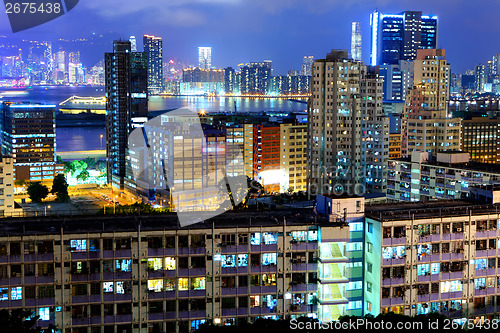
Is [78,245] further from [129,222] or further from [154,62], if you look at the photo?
[154,62]

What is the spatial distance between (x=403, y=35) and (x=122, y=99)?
36.3 m

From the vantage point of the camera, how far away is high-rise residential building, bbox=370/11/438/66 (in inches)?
2240

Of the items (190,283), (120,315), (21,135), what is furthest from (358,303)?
(21,135)

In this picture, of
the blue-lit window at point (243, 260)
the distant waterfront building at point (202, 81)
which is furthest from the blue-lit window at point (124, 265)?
the distant waterfront building at point (202, 81)

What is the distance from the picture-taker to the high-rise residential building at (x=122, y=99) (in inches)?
1037

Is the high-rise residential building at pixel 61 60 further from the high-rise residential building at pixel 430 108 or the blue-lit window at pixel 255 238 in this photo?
the blue-lit window at pixel 255 238

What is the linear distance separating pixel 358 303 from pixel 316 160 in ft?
48.2

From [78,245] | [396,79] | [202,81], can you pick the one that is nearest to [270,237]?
[78,245]

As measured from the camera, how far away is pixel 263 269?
7316 mm

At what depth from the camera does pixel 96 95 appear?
84.2 m

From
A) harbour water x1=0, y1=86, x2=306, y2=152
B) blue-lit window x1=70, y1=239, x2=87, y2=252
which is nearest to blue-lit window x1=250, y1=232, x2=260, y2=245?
blue-lit window x1=70, y1=239, x2=87, y2=252

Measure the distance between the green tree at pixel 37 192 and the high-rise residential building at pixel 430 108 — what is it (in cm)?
1269

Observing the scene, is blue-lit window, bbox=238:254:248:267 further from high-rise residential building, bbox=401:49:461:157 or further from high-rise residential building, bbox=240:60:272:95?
high-rise residential building, bbox=240:60:272:95

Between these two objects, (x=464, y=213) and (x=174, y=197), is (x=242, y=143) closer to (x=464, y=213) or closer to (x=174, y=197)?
(x=174, y=197)
